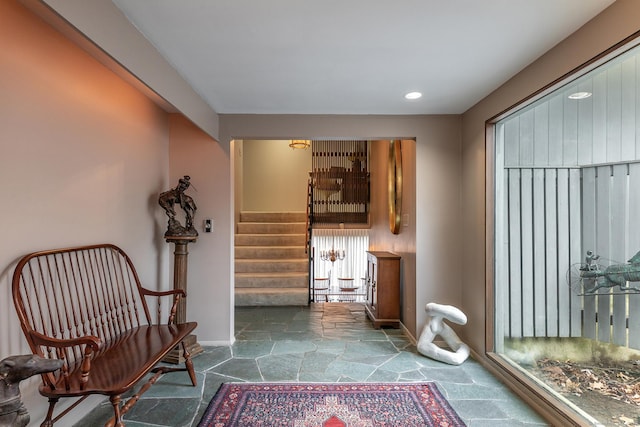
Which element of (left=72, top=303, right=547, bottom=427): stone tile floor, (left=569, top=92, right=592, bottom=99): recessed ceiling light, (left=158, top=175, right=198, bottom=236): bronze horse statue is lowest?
(left=72, top=303, right=547, bottom=427): stone tile floor

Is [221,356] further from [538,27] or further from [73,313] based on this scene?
[538,27]

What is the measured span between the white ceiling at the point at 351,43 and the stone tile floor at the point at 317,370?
2422mm

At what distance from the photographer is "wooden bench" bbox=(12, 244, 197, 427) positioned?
1.76 meters

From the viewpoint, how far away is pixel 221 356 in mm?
3443

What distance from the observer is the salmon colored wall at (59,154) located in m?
1.79

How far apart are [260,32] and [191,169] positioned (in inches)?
80.1

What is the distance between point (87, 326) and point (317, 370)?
5.93ft

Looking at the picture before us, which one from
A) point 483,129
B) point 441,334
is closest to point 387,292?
point 441,334

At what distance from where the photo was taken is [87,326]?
2.32 m

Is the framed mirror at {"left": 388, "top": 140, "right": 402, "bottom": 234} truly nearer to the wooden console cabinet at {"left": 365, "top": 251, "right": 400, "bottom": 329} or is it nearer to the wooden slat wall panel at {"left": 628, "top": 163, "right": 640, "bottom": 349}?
the wooden console cabinet at {"left": 365, "top": 251, "right": 400, "bottom": 329}

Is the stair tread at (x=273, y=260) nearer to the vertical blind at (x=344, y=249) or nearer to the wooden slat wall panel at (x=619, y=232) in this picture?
the vertical blind at (x=344, y=249)

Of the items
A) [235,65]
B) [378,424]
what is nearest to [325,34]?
[235,65]

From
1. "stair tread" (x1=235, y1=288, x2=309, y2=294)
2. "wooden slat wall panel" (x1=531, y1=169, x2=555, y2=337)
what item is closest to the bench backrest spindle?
"stair tread" (x1=235, y1=288, x2=309, y2=294)

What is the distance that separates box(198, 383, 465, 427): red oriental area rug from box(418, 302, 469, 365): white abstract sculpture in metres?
0.55
